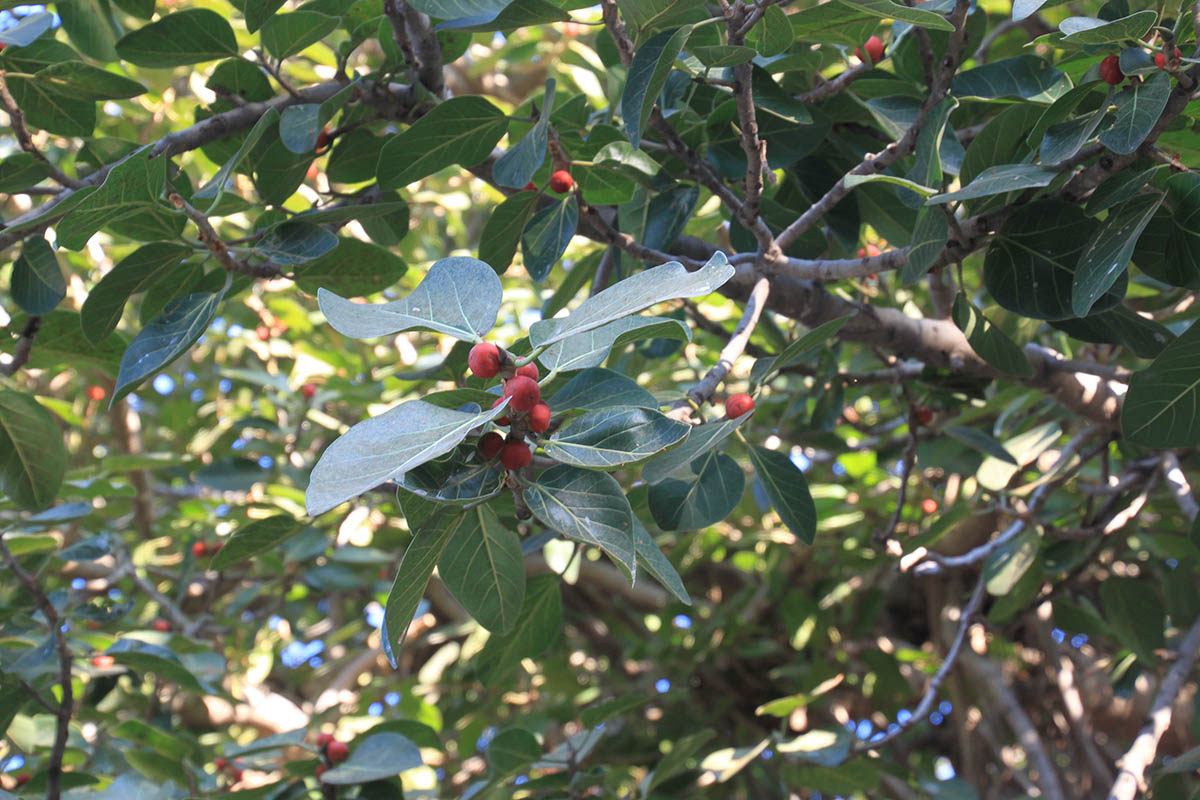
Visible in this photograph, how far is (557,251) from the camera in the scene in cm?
131

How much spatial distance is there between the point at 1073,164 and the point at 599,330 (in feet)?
1.86

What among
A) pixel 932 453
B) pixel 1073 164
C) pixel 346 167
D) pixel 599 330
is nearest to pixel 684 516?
pixel 599 330

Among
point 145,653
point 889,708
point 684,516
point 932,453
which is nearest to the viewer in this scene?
point 684,516

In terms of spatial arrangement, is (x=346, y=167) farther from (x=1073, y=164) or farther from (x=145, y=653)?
(x=1073, y=164)

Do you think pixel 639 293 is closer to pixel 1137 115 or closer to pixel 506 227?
pixel 1137 115

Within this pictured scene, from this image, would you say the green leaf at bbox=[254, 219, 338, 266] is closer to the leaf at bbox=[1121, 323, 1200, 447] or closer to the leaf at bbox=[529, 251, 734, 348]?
the leaf at bbox=[529, 251, 734, 348]

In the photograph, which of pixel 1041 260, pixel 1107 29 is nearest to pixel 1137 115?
pixel 1107 29

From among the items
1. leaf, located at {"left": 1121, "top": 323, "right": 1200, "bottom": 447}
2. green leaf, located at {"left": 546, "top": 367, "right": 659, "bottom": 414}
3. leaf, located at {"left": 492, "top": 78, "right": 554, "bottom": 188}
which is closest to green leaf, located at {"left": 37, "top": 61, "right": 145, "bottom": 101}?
leaf, located at {"left": 492, "top": 78, "right": 554, "bottom": 188}

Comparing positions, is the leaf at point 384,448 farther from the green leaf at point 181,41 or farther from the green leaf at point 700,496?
the green leaf at point 181,41

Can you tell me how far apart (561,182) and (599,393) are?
480 mm

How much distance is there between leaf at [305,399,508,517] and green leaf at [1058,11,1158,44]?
2.33 feet

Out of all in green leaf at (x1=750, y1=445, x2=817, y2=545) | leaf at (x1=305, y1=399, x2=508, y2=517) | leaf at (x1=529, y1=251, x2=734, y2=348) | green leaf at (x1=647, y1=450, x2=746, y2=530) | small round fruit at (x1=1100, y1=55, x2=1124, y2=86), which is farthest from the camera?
green leaf at (x1=750, y1=445, x2=817, y2=545)

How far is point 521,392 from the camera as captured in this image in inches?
31.4

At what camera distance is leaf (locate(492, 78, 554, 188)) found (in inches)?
46.4
